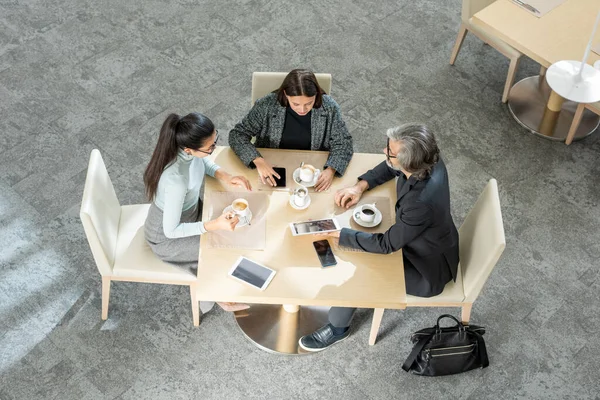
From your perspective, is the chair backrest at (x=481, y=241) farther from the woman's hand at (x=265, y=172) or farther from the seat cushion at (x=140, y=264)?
the seat cushion at (x=140, y=264)

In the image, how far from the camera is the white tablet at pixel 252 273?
9.05 ft

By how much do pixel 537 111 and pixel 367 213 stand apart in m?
2.21

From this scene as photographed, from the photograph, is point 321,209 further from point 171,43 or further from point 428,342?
point 171,43

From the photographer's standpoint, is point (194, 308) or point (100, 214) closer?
point (100, 214)

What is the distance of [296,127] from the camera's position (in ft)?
11.2

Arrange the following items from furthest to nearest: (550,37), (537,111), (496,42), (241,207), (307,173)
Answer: (537,111) → (496,42) → (550,37) → (307,173) → (241,207)

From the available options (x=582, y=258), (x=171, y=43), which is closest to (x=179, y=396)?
(x=582, y=258)

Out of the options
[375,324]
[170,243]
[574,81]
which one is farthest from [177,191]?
[574,81]

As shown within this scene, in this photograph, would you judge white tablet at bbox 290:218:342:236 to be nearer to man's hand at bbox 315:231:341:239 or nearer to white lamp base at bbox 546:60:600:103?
man's hand at bbox 315:231:341:239

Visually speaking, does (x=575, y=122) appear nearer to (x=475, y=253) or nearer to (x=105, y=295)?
(x=475, y=253)

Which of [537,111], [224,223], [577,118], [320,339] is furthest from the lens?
[537,111]

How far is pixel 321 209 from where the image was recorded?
120 inches

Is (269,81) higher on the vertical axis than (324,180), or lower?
higher

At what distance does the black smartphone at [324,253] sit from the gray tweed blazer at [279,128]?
1.55ft
